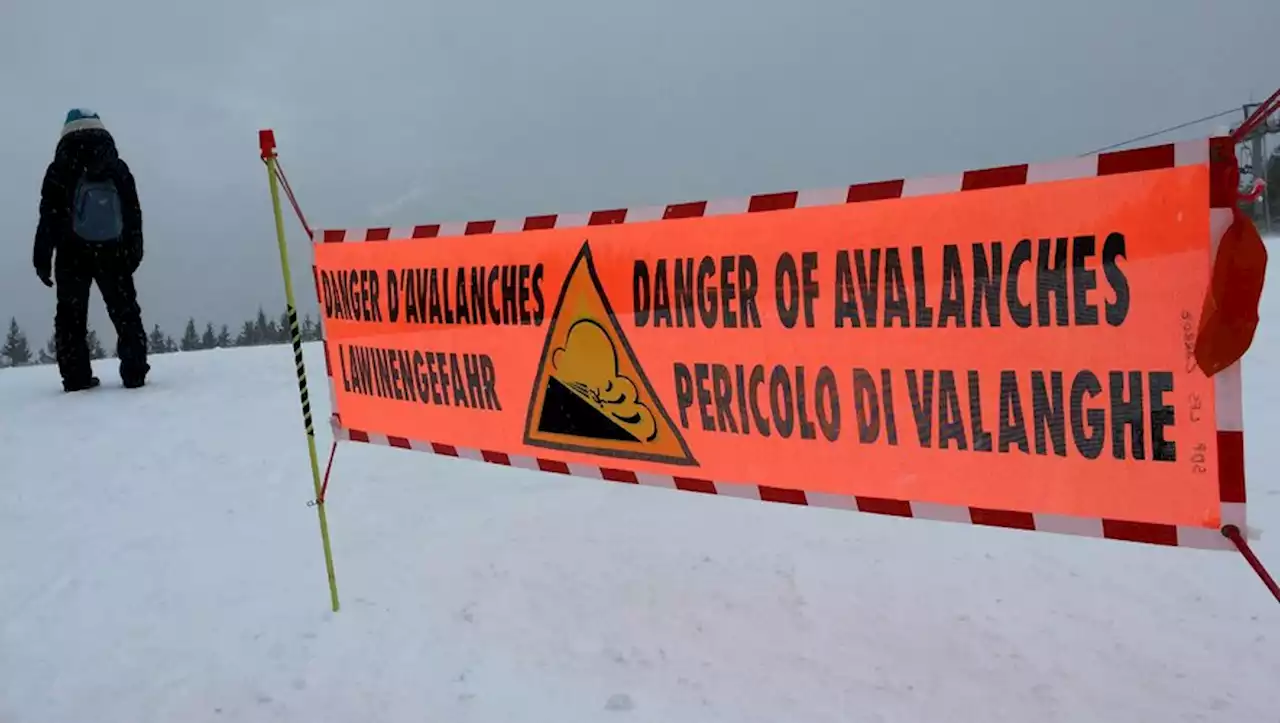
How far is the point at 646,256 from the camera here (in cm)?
373

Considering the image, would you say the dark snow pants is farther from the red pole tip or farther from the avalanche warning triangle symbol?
the avalanche warning triangle symbol

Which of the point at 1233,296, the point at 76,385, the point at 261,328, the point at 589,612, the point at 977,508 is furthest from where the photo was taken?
the point at 261,328

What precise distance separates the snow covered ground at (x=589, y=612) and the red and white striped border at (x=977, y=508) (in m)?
0.77

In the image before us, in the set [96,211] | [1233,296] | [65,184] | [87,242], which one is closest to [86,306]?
[87,242]

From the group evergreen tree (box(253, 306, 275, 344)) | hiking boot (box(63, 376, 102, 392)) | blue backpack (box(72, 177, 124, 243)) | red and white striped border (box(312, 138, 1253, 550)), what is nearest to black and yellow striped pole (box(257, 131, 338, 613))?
red and white striped border (box(312, 138, 1253, 550))

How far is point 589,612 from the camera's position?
13.8ft

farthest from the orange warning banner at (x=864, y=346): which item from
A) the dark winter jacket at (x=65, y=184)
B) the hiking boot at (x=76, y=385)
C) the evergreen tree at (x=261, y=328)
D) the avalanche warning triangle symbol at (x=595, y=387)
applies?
the evergreen tree at (x=261, y=328)

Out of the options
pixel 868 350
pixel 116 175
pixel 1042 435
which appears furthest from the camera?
pixel 116 175

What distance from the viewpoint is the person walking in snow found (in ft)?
28.3

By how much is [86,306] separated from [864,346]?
9070mm

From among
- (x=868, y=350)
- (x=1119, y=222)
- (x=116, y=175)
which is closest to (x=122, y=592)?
(x=868, y=350)

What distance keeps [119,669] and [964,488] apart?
390cm

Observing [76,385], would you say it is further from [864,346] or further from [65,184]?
[864,346]

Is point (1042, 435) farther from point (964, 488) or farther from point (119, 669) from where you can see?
point (119, 669)
